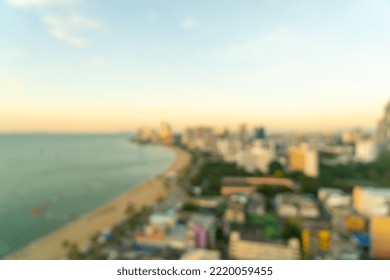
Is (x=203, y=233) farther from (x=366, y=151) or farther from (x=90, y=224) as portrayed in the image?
(x=366, y=151)

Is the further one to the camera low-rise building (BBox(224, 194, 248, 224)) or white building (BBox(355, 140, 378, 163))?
white building (BBox(355, 140, 378, 163))

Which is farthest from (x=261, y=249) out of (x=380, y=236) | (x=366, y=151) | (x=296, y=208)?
(x=366, y=151)

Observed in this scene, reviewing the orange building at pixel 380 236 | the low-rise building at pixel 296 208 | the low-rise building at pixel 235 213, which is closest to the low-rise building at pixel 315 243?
the orange building at pixel 380 236

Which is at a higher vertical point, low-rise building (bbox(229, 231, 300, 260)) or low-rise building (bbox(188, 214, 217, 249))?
low-rise building (bbox(229, 231, 300, 260))

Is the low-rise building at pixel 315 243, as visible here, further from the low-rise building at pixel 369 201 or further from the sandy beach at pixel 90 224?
the sandy beach at pixel 90 224

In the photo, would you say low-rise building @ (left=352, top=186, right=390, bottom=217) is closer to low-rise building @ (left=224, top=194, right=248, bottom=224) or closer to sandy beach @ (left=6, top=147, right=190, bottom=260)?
low-rise building @ (left=224, top=194, right=248, bottom=224)

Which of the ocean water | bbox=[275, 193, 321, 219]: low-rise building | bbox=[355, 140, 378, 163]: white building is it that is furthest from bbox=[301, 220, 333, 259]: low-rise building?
bbox=[355, 140, 378, 163]: white building

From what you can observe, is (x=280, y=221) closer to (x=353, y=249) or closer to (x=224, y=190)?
(x=353, y=249)
